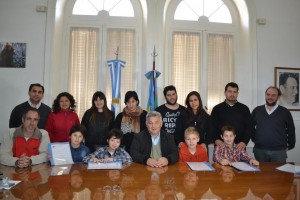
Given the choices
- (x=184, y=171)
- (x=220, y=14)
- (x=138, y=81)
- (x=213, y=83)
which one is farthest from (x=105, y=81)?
(x=184, y=171)

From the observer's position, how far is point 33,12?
4.77 m

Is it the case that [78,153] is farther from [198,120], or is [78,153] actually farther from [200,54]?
[200,54]

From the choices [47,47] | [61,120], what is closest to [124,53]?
[47,47]

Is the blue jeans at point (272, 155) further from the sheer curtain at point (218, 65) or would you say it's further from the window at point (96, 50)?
the window at point (96, 50)

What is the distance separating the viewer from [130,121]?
324cm

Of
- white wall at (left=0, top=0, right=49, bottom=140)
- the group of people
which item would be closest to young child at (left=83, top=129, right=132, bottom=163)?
the group of people

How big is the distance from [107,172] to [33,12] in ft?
13.2

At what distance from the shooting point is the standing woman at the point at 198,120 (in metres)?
3.21

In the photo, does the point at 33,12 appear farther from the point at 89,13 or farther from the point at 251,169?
the point at 251,169

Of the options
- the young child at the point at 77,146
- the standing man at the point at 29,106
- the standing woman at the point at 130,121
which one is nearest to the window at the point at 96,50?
the standing man at the point at 29,106

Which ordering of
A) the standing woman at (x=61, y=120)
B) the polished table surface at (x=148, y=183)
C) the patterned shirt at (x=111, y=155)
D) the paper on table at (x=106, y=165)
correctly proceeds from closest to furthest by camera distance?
the polished table surface at (x=148, y=183) → the paper on table at (x=106, y=165) → the patterned shirt at (x=111, y=155) → the standing woman at (x=61, y=120)

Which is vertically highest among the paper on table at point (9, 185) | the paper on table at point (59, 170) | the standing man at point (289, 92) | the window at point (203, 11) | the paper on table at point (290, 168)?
the window at point (203, 11)

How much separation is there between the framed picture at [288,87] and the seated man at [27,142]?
4.70 metres

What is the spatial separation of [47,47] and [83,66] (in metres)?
0.79
